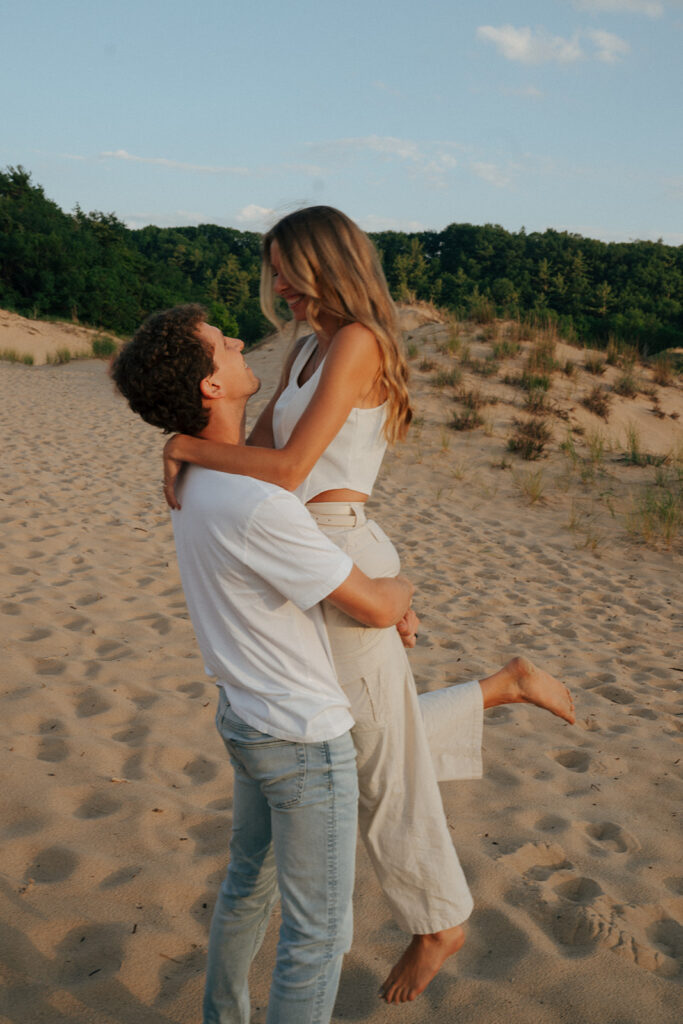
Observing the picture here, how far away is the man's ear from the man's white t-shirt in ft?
0.50

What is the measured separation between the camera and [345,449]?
67.2 inches

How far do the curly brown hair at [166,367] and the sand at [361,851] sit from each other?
1.52 metres

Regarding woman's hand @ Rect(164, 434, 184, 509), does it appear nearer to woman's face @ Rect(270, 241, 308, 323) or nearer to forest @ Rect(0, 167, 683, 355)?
woman's face @ Rect(270, 241, 308, 323)

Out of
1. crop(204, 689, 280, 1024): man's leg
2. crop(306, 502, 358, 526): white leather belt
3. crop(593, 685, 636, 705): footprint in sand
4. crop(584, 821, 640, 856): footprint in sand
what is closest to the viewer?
crop(204, 689, 280, 1024): man's leg

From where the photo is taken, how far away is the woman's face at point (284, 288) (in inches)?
67.2

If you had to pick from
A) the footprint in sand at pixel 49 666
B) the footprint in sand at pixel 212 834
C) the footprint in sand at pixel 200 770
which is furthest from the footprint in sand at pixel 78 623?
the footprint in sand at pixel 212 834

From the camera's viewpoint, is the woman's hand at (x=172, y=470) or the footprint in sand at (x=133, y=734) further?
the footprint in sand at (x=133, y=734)

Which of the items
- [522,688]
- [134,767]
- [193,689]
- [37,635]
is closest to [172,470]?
[522,688]

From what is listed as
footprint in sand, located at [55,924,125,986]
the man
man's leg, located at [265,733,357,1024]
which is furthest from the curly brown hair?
footprint in sand, located at [55,924,125,986]

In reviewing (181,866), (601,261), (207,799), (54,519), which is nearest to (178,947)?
(181,866)

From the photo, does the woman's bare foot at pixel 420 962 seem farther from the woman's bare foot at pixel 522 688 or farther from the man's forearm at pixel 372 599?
the man's forearm at pixel 372 599

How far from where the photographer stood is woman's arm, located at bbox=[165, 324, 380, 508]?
1554 millimetres

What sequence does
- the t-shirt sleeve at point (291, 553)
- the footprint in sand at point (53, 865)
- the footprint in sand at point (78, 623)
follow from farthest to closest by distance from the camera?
the footprint in sand at point (78, 623), the footprint in sand at point (53, 865), the t-shirt sleeve at point (291, 553)

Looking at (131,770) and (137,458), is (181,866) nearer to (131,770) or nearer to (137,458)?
(131,770)
